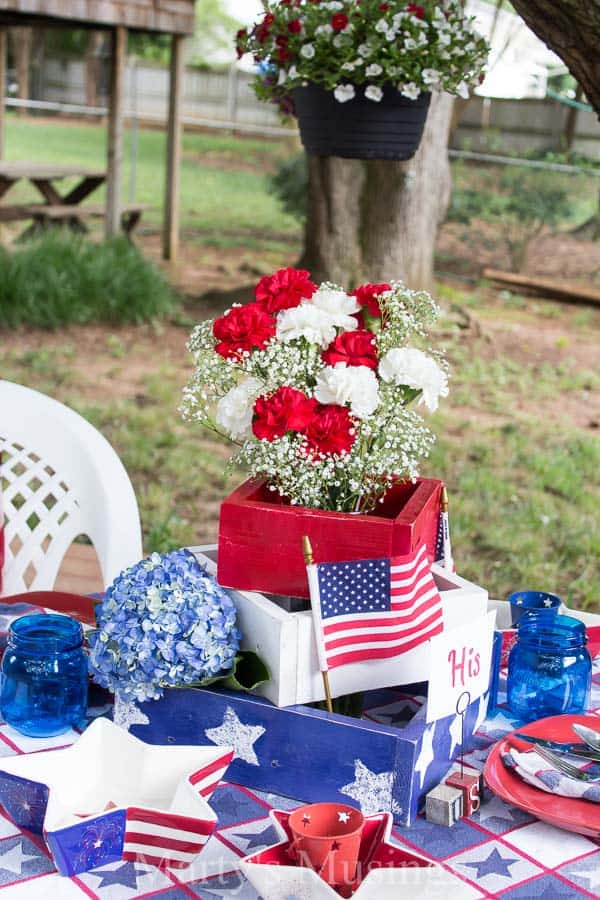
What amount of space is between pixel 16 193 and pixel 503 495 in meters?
10.6

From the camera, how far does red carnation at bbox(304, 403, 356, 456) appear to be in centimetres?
138

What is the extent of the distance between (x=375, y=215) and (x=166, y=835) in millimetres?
6139

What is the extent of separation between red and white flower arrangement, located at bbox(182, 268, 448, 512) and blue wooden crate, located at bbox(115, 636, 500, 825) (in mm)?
271

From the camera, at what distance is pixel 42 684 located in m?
1.43

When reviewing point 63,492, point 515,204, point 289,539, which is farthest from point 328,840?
point 515,204

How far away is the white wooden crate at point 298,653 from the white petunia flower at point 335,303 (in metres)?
0.37

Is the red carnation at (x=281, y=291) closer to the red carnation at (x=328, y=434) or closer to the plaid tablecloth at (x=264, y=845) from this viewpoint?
the red carnation at (x=328, y=434)

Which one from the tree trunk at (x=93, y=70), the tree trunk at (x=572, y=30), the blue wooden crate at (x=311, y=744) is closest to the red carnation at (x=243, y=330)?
the blue wooden crate at (x=311, y=744)

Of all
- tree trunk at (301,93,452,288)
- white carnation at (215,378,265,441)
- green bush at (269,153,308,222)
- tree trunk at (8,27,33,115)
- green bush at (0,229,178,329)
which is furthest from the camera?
tree trunk at (8,27,33,115)

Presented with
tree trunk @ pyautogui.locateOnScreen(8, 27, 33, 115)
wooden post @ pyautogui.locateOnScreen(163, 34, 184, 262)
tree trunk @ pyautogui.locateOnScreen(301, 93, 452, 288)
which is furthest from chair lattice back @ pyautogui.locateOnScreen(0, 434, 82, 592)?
tree trunk @ pyautogui.locateOnScreen(8, 27, 33, 115)

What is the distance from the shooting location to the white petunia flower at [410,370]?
4.66 ft

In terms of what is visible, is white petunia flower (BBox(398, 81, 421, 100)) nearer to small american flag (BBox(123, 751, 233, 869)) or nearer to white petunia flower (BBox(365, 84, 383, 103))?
white petunia flower (BBox(365, 84, 383, 103))

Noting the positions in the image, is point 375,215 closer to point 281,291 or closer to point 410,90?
point 410,90

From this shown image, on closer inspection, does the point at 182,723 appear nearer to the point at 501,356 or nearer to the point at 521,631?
the point at 521,631
